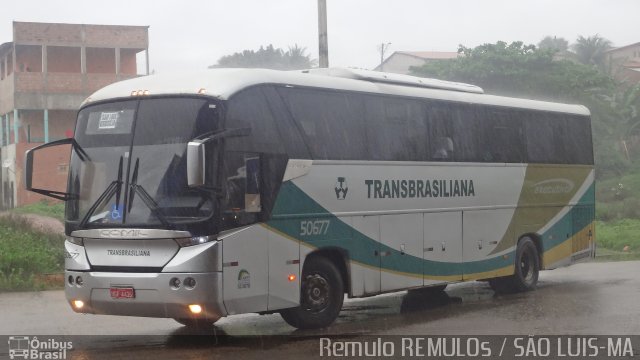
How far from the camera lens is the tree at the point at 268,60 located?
7245 centimetres

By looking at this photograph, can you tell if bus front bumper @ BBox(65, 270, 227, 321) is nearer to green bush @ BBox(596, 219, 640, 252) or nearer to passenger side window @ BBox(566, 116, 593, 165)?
passenger side window @ BBox(566, 116, 593, 165)

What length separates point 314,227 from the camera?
465 inches

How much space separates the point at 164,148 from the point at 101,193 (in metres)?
0.93

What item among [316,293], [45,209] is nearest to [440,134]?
[316,293]

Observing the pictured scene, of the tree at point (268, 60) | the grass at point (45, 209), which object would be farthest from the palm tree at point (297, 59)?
the grass at point (45, 209)

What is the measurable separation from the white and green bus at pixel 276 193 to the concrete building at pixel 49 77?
28320 mm

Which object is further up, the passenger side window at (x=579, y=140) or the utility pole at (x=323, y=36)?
the utility pole at (x=323, y=36)

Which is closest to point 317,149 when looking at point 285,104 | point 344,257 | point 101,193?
point 285,104

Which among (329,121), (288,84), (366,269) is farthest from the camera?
(366,269)

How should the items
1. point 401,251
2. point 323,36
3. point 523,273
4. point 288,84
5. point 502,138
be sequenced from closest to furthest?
point 288,84, point 401,251, point 502,138, point 523,273, point 323,36

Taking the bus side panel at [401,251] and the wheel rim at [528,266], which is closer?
the bus side panel at [401,251]

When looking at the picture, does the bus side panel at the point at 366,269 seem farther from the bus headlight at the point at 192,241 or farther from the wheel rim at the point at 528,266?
the wheel rim at the point at 528,266

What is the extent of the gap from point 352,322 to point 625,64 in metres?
77.9

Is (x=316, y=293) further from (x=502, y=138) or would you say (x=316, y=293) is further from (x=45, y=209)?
(x=45, y=209)
